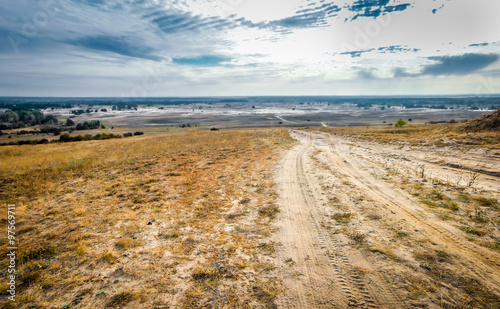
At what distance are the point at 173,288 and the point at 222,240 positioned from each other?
83.6 inches

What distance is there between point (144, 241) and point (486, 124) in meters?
29.8

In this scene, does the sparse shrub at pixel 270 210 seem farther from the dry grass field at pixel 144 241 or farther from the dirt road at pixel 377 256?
the dirt road at pixel 377 256

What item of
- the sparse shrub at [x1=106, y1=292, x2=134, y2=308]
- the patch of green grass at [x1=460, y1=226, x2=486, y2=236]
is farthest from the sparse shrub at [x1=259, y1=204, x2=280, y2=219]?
the patch of green grass at [x1=460, y1=226, x2=486, y2=236]

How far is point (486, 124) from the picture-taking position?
68.6 ft

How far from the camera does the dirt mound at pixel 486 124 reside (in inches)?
790

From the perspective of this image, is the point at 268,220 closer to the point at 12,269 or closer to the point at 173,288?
the point at 173,288

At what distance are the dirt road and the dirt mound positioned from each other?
52.0ft

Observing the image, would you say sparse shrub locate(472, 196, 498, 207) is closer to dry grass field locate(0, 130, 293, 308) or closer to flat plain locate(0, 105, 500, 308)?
flat plain locate(0, 105, 500, 308)

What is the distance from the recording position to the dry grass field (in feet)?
15.9

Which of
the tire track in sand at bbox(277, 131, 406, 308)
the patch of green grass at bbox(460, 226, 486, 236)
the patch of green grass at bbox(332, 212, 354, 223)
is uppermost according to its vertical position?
the patch of green grass at bbox(460, 226, 486, 236)

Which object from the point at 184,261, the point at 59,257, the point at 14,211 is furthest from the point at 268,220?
the point at 14,211

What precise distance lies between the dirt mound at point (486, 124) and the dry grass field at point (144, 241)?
22.0m

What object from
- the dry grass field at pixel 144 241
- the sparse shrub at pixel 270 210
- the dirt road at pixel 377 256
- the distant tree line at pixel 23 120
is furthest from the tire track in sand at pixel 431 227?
the distant tree line at pixel 23 120

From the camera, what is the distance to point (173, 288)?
4.98 metres
